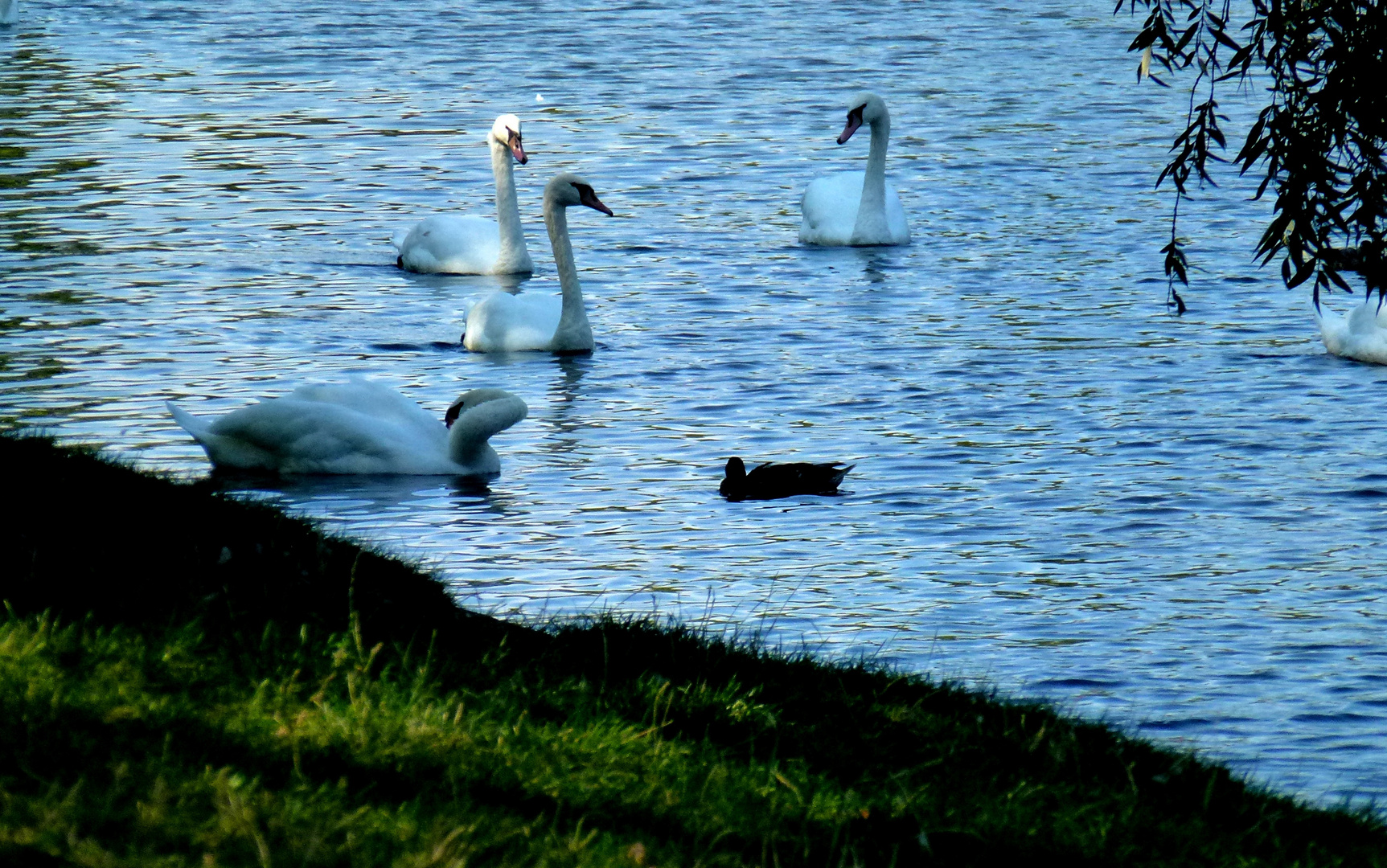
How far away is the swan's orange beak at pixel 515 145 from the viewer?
59.8ft

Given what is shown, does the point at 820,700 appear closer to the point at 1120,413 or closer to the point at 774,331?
the point at 1120,413

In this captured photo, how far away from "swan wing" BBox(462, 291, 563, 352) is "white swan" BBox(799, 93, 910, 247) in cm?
457

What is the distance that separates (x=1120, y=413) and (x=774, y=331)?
3147 mm

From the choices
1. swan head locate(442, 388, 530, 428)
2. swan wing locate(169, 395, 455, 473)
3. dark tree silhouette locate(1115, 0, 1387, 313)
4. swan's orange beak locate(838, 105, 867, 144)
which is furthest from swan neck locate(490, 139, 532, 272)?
dark tree silhouette locate(1115, 0, 1387, 313)

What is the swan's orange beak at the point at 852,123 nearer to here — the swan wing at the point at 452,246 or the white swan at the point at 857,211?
the white swan at the point at 857,211

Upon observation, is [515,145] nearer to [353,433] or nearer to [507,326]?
[507,326]

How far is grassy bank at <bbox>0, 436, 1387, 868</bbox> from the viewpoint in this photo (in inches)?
173

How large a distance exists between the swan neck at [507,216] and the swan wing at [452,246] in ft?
0.29

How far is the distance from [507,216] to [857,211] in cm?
340

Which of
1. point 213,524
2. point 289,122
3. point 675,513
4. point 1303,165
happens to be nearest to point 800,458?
point 675,513

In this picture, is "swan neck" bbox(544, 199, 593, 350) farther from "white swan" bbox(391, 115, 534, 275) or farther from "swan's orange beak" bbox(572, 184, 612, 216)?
"white swan" bbox(391, 115, 534, 275)

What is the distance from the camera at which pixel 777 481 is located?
1106 cm

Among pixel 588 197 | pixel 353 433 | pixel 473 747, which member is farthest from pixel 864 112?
pixel 473 747

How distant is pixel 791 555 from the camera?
407 inches
